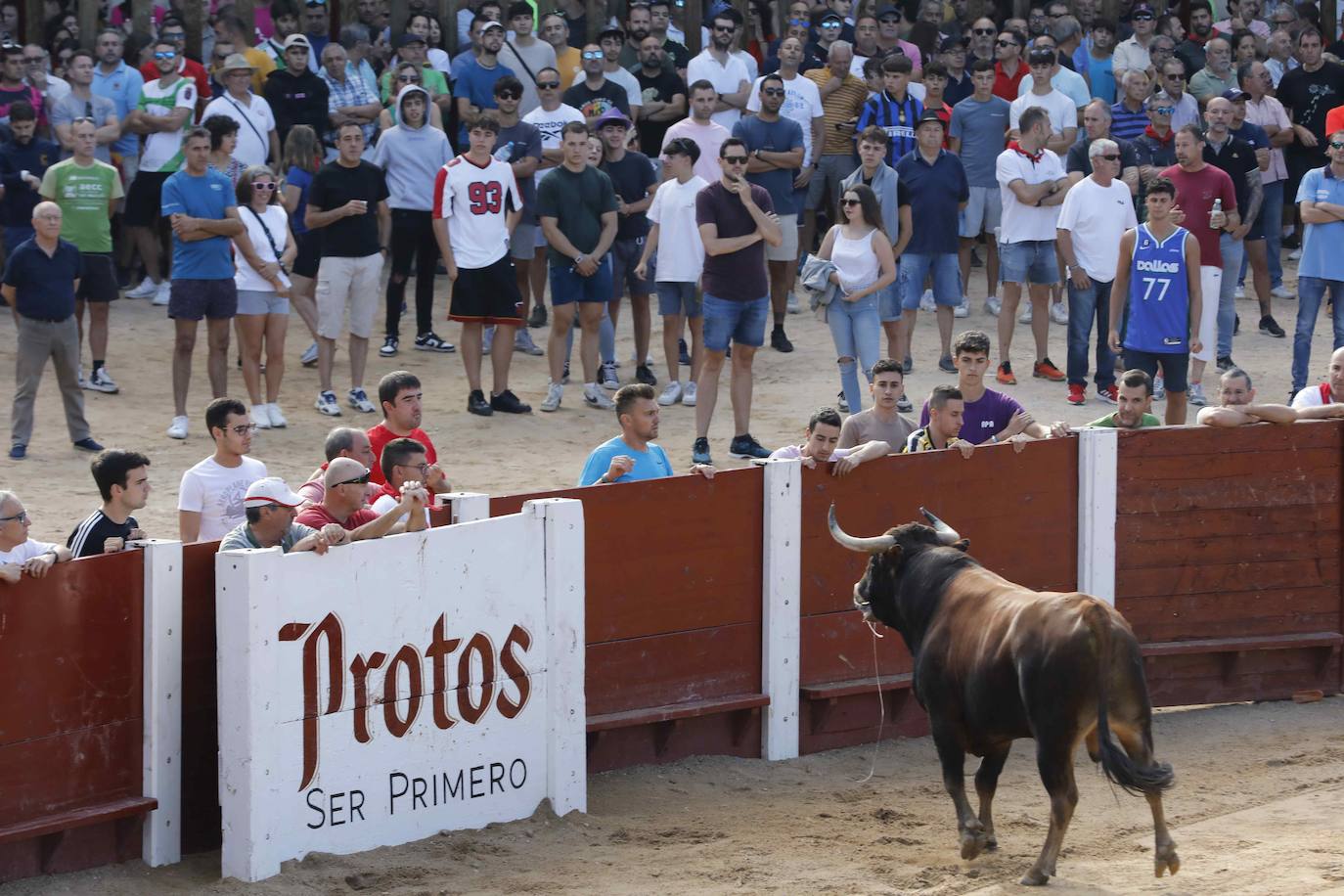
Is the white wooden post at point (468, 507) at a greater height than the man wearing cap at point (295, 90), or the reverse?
A: the man wearing cap at point (295, 90)

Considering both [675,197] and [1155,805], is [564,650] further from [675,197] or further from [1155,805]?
[675,197]

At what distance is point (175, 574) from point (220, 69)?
915cm

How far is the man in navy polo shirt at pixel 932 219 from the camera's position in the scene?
13711 millimetres

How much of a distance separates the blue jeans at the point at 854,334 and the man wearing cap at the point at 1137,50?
556cm

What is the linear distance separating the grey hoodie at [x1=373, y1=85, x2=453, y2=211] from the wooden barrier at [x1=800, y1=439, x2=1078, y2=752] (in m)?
6.51

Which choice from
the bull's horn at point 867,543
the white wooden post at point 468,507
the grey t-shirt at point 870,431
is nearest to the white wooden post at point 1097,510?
the grey t-shirt at point 870,431

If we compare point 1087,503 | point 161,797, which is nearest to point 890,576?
point 1087,503

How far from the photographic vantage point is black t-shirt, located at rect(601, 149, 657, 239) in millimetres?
13828

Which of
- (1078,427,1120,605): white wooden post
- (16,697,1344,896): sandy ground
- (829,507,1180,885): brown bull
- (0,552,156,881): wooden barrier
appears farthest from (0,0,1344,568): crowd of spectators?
(0,552,156,881): wooden barrier

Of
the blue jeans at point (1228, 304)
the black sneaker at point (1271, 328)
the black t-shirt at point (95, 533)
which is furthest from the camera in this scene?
the black sneaker at point (1271, 328)

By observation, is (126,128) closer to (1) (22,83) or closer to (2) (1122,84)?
(1) (22,83)

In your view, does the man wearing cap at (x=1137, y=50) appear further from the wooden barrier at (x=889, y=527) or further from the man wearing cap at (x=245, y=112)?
the wooden barrier at (x=889, y=527)

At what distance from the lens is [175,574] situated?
6574 mm

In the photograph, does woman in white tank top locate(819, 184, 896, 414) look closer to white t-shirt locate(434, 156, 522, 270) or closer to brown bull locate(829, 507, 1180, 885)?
white t-shirt locate(434, 156, 522, 270)
